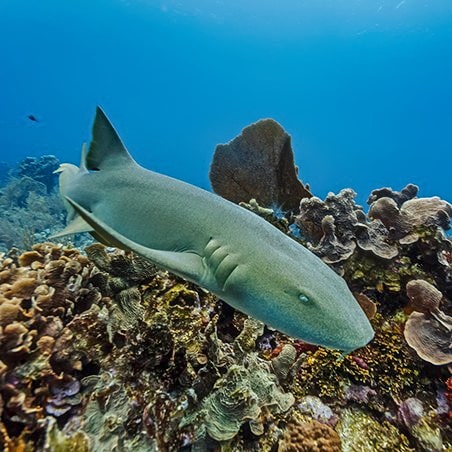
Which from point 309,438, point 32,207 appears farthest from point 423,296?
point 32,207

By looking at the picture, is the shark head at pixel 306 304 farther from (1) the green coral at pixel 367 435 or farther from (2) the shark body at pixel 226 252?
(1) the green coral at pixel 367 435

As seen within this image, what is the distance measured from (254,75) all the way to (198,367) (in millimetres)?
190122

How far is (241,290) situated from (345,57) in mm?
168515

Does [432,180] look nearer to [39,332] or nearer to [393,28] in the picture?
[393,28]

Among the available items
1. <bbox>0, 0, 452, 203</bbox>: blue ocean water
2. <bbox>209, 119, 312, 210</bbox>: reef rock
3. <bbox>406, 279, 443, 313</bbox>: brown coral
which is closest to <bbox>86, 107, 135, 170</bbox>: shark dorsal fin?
<bbox>406, 279, 443, 313</bbox>: brown coral

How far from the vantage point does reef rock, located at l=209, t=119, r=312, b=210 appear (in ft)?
18.5

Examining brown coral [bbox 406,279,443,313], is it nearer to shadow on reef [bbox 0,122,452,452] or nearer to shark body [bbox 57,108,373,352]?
shadow on reef [bbox 0,122,452,452]

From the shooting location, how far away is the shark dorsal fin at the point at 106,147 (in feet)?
8.34

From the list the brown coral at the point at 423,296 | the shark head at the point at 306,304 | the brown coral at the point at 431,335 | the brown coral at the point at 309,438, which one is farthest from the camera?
the brown coral at the point at 423,296

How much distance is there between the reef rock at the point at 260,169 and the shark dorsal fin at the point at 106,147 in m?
3.61

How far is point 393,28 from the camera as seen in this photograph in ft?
342

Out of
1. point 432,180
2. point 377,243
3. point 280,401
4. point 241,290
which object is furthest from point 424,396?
point 432,180

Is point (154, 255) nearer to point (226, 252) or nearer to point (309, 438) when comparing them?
point (226, 252)

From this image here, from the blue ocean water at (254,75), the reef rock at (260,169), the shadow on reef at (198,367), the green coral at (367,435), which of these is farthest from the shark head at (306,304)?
Answer: the blue ocean water at (254,75)
